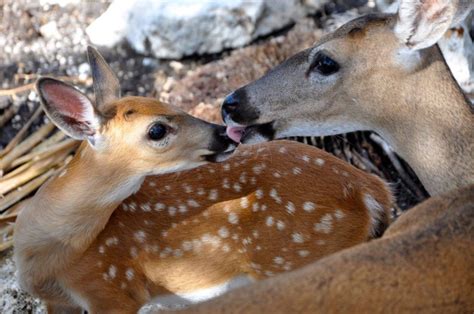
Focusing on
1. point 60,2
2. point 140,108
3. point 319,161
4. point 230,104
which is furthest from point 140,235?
point 60,2

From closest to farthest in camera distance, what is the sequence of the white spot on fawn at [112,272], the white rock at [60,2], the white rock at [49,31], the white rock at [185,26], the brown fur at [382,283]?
the brown fur at [382,283], the white spot on fawn at [112,272], the white rock at [185,26], the white rock at [49,31], the white rock at [60,2]

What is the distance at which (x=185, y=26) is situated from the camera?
5027mm

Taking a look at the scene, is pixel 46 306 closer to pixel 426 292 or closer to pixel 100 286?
pixel 100 286

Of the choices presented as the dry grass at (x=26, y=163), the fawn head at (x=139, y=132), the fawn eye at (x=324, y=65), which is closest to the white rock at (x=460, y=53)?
the fawn eye at (x=324, y=65)

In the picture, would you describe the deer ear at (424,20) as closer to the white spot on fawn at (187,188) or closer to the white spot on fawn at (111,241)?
the white spot on fawn at (187,188)

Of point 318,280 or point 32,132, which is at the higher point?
point 318,280

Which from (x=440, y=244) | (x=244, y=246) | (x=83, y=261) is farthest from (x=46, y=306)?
(x=440, y=244)

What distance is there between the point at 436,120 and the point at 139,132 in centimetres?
105

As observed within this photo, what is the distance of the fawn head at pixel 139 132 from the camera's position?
3.12 m

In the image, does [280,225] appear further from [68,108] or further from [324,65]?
[68,108]

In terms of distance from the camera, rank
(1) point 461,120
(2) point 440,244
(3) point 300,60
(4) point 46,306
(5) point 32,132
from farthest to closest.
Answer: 1. (5) point 32,132
2. (4) point 46,306
3. (3) point 300,60
4. (1) point 461,120
5. (2) point 440,244

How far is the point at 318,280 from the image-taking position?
81.7 inches

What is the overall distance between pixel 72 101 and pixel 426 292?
5.04ft

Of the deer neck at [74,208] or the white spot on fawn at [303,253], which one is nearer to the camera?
the deer neck at [74,208]
